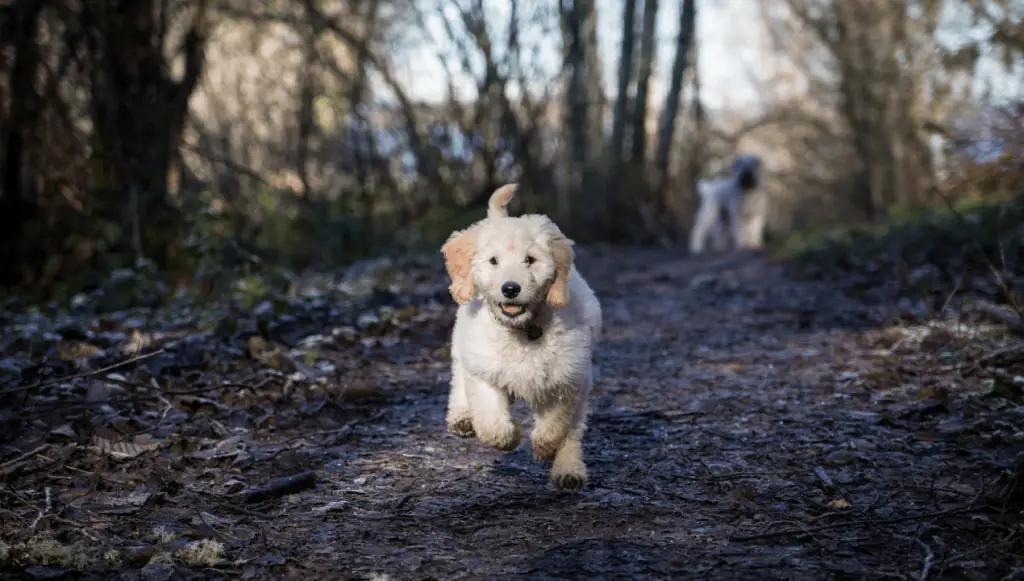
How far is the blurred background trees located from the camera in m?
9.48

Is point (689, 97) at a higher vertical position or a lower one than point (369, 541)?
higher

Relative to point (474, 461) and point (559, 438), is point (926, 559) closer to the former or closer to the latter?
point (559, 438)

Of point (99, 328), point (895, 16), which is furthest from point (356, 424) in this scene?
point (895, 16)

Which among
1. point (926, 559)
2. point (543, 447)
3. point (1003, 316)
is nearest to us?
point (926, 559)

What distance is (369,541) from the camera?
3496 mm

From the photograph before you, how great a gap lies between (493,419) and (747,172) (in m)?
14.5

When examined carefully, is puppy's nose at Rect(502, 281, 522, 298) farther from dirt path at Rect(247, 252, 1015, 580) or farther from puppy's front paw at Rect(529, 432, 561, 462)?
dirt path at Rect(247, 252, 1015, 580)

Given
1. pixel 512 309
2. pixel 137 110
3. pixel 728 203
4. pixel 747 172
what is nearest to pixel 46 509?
pixel 512 309

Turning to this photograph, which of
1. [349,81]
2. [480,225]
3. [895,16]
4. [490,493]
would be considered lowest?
[490,493]

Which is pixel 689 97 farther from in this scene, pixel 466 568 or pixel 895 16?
pixel 466 568

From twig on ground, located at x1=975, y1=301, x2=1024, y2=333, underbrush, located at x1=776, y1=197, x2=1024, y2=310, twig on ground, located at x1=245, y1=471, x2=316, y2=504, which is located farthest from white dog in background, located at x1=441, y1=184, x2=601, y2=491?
underbrush, located at x1=776, y1=197, x2=1024, y2=310

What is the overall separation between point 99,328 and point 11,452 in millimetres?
3425

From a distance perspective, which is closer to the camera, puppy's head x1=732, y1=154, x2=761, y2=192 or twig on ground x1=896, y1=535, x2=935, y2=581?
twig on ground x1=896, y1=535, x2=935, y2=581

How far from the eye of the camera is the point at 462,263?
4.39 metres
